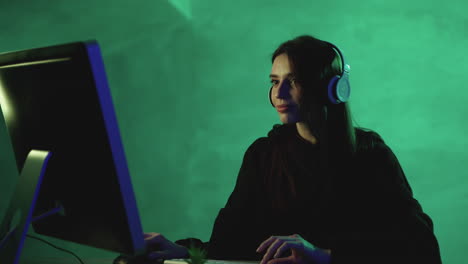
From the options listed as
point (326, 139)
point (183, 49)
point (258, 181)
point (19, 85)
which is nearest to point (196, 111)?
point (183, 49)

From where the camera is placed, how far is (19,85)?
79 cm

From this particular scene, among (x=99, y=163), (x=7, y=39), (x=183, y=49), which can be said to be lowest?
(x=99, y=163)

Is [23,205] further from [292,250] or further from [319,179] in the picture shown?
[319,179]

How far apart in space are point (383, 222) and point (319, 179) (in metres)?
0.26

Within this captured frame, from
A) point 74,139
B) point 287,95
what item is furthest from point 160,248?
point 287,95

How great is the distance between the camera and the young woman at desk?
1.30 metres

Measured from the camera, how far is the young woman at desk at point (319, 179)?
1.30 m

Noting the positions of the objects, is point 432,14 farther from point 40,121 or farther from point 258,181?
point 40,121

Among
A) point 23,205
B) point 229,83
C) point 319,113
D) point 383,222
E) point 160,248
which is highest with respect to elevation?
point 229,83

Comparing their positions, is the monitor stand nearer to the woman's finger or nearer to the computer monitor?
the computer monitor

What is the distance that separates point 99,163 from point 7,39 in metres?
2.12

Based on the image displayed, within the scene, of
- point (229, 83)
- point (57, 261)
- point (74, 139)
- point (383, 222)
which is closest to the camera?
point (74, 139)

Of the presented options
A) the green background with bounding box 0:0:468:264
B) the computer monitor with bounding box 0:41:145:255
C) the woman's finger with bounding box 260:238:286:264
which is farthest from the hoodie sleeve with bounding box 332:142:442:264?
the green background with bounding box 0:0:468:264

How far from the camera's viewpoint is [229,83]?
87.2 inches
